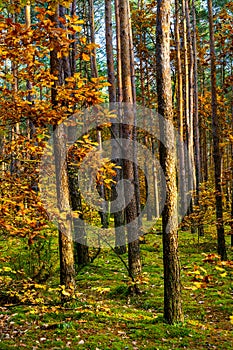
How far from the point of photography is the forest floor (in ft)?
15.5

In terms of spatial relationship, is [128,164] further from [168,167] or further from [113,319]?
[113,319]

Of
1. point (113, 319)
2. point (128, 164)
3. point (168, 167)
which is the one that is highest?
point (128, 164)

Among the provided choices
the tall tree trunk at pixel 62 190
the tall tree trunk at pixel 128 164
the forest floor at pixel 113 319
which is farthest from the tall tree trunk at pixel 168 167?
the tall tree trunk at pixel 128 164

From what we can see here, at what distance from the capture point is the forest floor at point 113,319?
472 cm

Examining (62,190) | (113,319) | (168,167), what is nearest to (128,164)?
(168,167)

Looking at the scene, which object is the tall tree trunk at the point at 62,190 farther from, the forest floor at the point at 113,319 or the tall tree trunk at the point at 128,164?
the tall tree trunk at the point at 128,164

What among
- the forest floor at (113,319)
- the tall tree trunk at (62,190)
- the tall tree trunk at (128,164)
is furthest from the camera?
the tall tree trunk at (128,164)

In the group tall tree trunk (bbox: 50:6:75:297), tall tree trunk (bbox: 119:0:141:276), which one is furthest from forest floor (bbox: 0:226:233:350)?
tall tree trunk (bbox: 119:0:141:276)

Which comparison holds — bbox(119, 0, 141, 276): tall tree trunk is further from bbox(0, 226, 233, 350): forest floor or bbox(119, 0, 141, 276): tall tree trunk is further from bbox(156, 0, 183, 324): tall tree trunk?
bbox(156, 0, 183, 324): tall tree trunk

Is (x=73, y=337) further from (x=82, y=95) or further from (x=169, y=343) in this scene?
(x=82, y=95)

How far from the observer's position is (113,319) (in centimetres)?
597

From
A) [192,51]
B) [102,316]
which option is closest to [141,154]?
[192,51]

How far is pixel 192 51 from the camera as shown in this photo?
17531 mm

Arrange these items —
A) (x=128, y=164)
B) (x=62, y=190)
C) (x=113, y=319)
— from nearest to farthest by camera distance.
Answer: (x=62, y=190)
(x=113, y=319)
(x=128, y=164)
